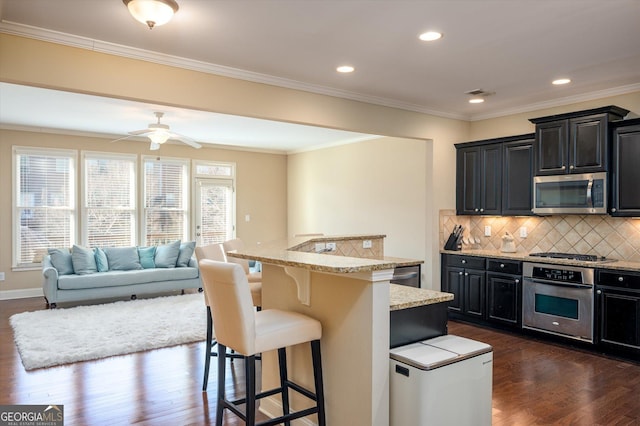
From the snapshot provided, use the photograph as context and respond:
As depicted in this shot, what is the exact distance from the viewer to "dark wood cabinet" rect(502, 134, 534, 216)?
209 inches

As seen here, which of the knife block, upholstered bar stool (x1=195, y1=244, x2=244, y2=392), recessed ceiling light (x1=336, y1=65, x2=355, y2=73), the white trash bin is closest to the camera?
the white trash bin

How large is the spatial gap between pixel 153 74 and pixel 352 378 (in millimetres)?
2857

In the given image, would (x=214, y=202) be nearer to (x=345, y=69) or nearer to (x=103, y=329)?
(x=103, y=329)

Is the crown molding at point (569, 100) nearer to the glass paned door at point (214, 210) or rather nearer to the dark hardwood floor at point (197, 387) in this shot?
the dark hardwood floor at point (197, 387)

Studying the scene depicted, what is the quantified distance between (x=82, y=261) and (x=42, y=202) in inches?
61.3

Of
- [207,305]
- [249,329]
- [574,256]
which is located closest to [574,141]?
[574,256]


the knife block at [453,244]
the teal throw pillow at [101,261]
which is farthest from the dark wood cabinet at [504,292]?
the teal throw pillow at [101,261]

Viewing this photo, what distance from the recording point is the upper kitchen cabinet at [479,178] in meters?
5.64

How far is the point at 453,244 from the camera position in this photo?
5.92m

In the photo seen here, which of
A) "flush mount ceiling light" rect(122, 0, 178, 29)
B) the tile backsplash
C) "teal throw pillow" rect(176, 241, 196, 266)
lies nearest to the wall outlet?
the tile backsplash

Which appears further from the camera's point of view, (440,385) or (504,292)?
(504,292)

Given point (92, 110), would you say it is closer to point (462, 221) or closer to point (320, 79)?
point (320, 79)

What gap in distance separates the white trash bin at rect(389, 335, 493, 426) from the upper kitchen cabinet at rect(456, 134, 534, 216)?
3339 mm

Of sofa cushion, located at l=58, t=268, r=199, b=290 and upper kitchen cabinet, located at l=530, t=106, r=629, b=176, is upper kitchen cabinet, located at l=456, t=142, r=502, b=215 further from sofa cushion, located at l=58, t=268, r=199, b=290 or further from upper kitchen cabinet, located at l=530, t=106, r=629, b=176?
sofa cushion, located at l=58, t=268, r=199, b=290
